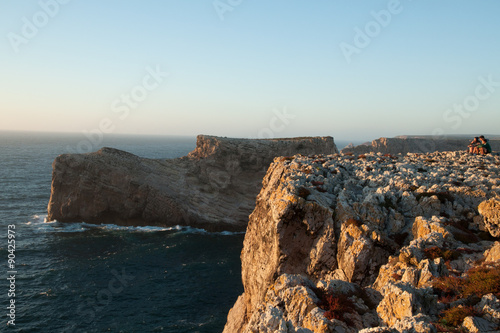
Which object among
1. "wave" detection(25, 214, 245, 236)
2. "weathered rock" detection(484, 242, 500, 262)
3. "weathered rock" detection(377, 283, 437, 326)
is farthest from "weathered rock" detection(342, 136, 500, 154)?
"weathered rock" detection(377, 283, 437, 326)

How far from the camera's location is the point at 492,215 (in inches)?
649

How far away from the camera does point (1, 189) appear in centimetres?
8106

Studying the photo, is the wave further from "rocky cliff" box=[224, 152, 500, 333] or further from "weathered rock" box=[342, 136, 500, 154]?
"weathered rock" box=[342, 136, 500, 154]

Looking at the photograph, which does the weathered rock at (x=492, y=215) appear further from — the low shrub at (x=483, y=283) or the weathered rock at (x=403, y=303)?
the weathered rock at (x=403, y=303)

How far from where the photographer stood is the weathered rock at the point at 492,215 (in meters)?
16.2

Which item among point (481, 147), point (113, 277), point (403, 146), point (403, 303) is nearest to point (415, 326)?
point (403, 303)

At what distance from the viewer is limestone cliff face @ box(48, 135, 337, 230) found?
205ft

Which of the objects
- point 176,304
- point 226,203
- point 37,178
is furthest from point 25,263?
point 37,178

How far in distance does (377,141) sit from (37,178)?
11773cm

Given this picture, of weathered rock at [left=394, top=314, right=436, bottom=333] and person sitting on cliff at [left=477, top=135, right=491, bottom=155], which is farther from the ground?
person sitting on cliff at [left=477, top=135, right=491, bottom=155]

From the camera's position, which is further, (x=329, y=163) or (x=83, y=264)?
(x=83, y=264)

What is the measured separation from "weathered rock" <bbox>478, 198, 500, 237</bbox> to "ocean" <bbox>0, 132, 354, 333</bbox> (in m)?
25.6

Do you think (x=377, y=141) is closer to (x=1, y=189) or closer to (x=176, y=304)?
(x=176, y=304)

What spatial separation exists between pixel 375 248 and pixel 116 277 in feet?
118
